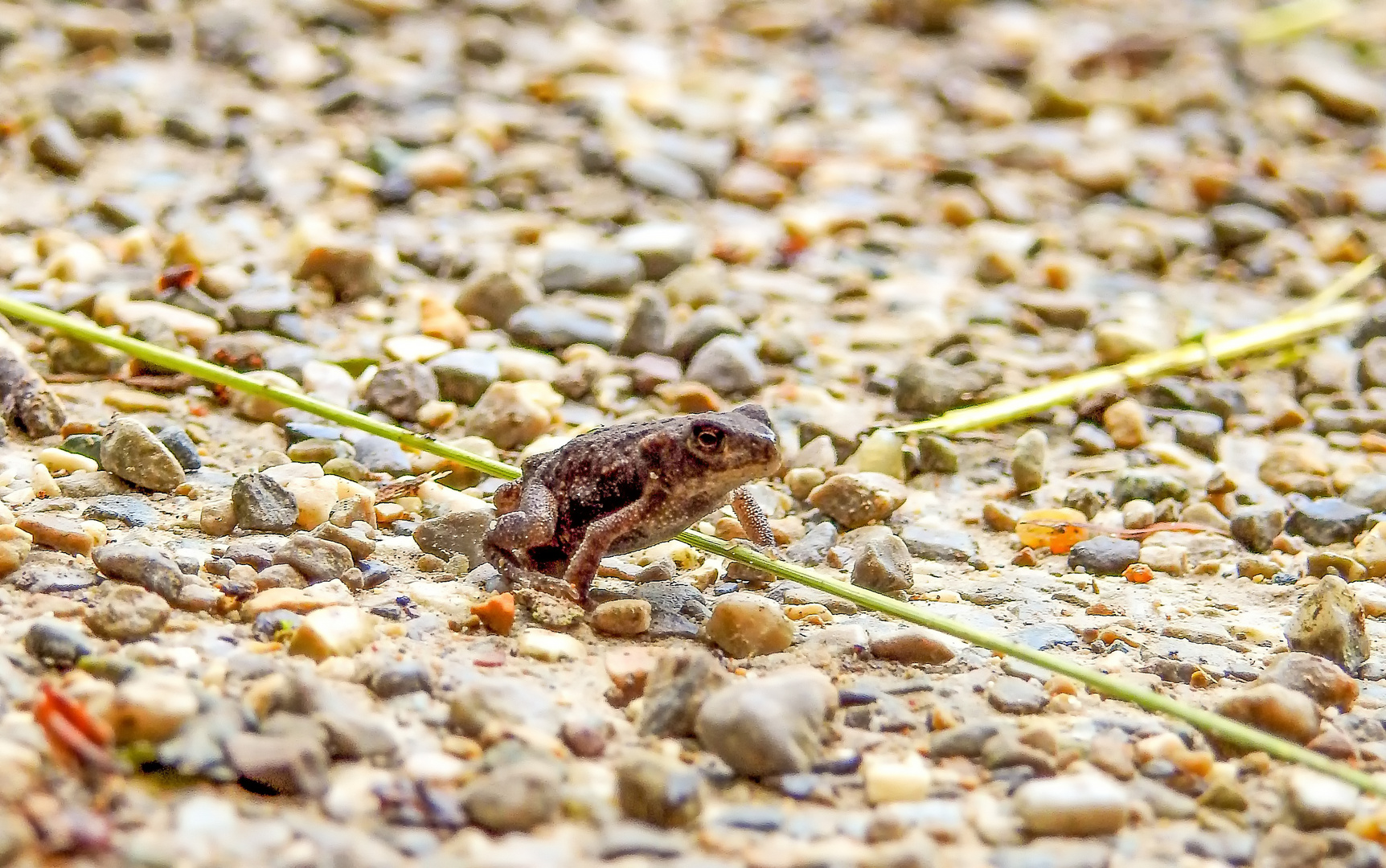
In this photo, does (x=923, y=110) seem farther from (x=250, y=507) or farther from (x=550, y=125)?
(x=250, y=507)

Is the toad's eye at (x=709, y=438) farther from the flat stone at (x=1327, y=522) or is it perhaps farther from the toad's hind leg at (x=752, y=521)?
the flat stone at (x=1327, y=522)

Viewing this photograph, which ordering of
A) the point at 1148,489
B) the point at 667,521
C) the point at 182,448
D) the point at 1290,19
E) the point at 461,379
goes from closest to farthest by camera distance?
the point at 667,521 < the point at 182,448 < the point at 1148,489 < the point at 461,379 < the point at 1290,19

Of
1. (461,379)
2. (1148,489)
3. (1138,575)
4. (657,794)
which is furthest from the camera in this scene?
(461,379)

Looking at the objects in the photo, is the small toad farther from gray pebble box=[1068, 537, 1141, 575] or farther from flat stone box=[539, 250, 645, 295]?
flat stone box=[539, 250, 645, 295]

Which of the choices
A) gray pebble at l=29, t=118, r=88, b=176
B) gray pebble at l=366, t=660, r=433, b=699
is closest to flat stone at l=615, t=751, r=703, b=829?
gray pebble at l=366, t=660, r=433, b=699

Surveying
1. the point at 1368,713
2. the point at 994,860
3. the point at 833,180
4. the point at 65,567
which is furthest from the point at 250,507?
the point at 833,180

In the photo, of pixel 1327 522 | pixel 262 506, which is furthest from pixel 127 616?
pixel 1327 522

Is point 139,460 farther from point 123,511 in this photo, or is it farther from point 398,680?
point 398,680
